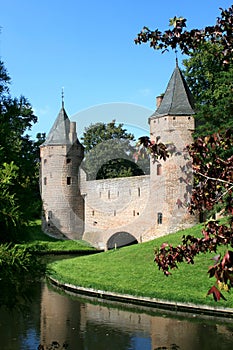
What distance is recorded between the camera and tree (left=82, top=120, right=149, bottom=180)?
125 ft

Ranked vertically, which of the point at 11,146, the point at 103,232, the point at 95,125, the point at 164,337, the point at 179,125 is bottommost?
the point at 164,337

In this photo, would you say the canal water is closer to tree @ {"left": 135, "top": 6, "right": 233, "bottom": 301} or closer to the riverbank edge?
the riverbank edge

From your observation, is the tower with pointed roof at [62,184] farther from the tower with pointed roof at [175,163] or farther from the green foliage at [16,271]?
the green foliage at [16,271]

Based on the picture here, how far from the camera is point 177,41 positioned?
151 inches

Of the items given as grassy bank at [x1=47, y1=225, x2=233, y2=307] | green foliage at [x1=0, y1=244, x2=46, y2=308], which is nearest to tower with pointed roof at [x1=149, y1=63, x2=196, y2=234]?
grassy bank at [x1=47, y1=225, x2=233, y2=307]

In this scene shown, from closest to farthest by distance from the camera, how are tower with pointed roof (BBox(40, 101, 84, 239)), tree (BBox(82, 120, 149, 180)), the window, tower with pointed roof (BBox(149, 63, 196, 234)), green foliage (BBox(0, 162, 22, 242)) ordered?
green foliage (BBox(0, 162, 22, 242)) < tower with pointed roof (BBox(149, 63, 196, 234)) < the window < tower with pointed roof (BBox(40, 101, 84, 239)) < tree (BBox(82, 120, 149, 180))

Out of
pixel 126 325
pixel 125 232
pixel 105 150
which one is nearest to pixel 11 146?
pixel 126 325

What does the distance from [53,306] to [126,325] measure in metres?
2.86

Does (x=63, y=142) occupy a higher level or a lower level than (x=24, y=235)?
higher

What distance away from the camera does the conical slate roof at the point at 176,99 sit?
859 inches

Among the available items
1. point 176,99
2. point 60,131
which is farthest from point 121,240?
point 176,99

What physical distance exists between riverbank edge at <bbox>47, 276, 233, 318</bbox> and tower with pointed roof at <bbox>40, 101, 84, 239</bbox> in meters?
13.6

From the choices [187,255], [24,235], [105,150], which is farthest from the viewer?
[105,150]

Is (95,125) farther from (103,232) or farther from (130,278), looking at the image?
(130,278)
